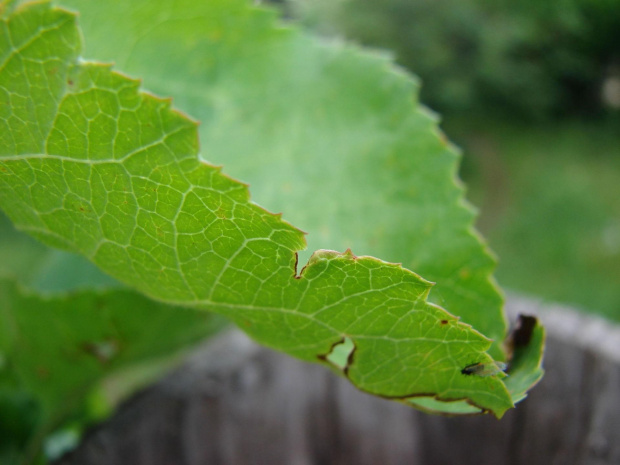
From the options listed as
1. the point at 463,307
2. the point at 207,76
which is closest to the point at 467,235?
the point at 463,307

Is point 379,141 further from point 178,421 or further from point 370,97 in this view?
point 178,421

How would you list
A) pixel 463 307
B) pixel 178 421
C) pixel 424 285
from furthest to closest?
pixel 178 421 < pixel 463 307 < pixel 424 285

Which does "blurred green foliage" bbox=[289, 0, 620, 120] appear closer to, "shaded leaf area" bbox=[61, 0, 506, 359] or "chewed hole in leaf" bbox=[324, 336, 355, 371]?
"shaded leaf area" bbox=[61, 0, 506, 359]

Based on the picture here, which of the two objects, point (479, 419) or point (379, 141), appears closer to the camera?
point (379, 141)

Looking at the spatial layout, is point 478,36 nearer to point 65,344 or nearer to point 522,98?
point 522,98

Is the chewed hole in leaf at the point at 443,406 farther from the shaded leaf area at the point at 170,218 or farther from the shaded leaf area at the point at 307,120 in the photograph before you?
the shaded leaf area at the point at 307,120

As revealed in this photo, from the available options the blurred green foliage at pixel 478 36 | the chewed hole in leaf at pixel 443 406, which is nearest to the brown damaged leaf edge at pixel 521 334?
the chewed hole in leaf at pixel 443 406
